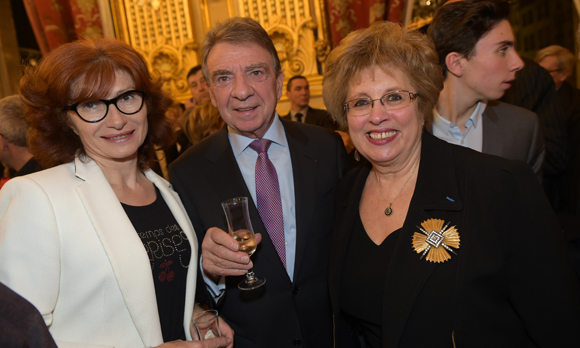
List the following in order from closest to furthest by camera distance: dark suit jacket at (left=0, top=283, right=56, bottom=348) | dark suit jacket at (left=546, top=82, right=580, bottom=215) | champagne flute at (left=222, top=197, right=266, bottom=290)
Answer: dark suit jacket at (left=0, top=283, right=56, bottom=348)
champagne flute at (left=222, top=197, right=266, bottom=290)
dark suit jacket at (left=546, top=82, right=580, bottom=215)

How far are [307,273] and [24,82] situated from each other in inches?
60.0

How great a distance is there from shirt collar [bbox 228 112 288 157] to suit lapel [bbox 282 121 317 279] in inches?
1.7

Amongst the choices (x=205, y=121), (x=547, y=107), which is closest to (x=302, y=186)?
(x=205, y=121)

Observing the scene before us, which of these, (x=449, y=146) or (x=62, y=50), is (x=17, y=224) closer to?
(x=62, y=50)

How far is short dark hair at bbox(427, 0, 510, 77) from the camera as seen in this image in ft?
7.36

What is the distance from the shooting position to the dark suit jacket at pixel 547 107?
2867mm

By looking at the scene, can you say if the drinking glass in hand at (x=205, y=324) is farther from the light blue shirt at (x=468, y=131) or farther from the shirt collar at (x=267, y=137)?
the light blue shirt at (x=468, y=131)

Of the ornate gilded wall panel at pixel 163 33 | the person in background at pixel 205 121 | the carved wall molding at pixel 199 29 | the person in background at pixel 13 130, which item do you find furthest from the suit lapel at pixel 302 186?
the ornate gilded wall panel at pixel 163 33

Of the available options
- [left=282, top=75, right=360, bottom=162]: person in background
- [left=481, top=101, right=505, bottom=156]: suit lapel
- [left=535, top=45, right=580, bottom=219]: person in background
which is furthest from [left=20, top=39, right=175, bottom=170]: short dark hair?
[left=282, top=75, right=360, bottom=162]: person in background

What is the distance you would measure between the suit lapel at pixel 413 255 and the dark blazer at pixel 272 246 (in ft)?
1.90

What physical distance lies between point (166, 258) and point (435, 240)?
1.09 metres

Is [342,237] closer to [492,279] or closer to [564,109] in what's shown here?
[492,279]

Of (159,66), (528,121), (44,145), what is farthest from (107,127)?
(159,66)

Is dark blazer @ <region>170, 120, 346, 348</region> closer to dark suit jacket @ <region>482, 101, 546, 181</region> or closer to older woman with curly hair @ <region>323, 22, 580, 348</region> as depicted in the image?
older woman with curly hair @ <region>323, 22, 580, 348</region>
